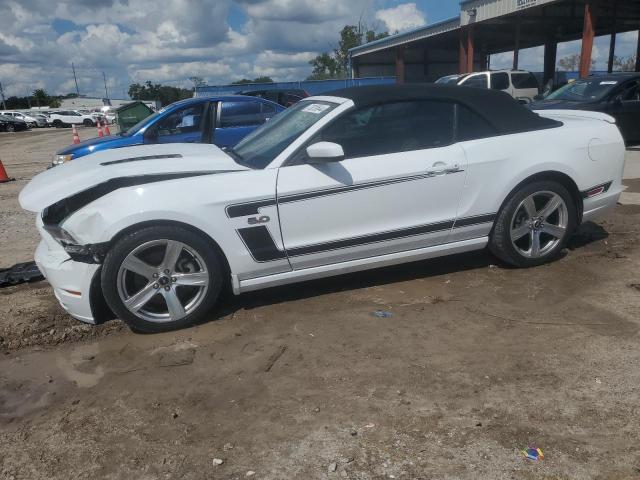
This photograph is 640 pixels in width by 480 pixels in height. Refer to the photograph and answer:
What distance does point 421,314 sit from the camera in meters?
3.89

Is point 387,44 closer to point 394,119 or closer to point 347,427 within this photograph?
point 394,119

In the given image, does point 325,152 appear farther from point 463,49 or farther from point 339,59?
point 339,59

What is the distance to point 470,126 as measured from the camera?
4312mm

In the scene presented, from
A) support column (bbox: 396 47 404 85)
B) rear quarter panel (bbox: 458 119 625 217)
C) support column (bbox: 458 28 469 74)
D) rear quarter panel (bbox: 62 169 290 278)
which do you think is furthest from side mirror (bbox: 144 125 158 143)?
support column (bbox: 396 47 404 85)

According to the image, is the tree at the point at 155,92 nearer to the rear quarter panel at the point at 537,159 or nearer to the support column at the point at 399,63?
the support column at the point at 399,63

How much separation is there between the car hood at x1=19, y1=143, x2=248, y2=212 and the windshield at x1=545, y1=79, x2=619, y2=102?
9.42m

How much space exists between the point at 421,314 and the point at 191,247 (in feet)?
5.45

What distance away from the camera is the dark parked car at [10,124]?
40062mm

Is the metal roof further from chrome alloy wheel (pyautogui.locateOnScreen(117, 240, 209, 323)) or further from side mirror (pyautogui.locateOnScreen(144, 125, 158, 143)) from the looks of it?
chrome alloy wheel (pyautogui.locateOnScreen(117, 240, 209, 323))

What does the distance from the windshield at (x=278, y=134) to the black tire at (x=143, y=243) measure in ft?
2.35

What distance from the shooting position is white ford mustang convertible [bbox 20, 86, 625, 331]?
3.62 meters

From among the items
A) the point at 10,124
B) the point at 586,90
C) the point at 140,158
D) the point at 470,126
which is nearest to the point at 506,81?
the point at 586,90

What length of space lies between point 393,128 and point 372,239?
2.83 feet

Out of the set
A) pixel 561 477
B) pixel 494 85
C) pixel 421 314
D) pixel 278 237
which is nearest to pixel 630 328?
pixel 421 314
